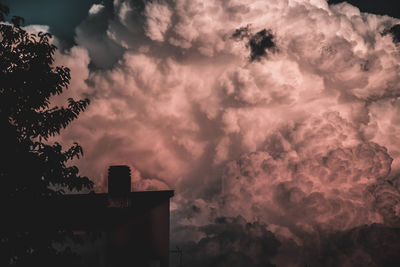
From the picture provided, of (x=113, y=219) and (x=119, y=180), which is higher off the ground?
(x=119, y=180)

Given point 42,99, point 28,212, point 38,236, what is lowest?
point 38,236

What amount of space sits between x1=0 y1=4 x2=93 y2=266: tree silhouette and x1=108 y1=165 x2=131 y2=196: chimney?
2.11 m

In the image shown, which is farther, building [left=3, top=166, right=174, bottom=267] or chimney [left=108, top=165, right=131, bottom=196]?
chimney [left=108, top=165, right=131, bottom=196]

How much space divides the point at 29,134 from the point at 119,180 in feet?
12.6

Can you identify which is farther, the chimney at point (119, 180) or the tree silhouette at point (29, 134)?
the chimney at point (119, 180)

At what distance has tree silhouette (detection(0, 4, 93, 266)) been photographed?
9.92m

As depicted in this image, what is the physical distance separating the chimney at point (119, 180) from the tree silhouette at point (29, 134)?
2110mm

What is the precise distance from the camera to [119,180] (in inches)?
535

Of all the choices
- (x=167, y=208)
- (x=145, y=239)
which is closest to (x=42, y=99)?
(x=145, y=239)

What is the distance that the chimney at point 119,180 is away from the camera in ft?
43.9

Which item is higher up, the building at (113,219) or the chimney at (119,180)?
the chimney at (119,180)

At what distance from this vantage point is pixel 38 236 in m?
10.1

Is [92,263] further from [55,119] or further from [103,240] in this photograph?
[55,119]

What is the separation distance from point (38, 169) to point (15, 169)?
1.88 feet
